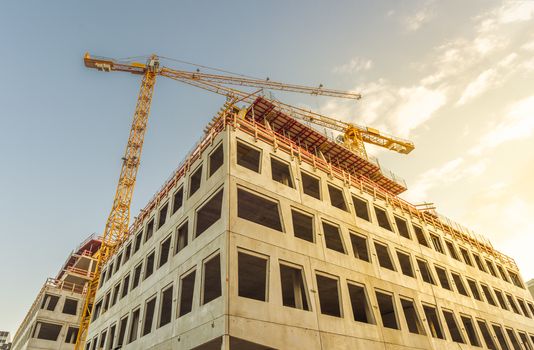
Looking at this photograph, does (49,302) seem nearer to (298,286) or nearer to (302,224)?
(302,224)

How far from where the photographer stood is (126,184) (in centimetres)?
5403

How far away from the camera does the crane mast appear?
152 feet

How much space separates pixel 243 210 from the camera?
2070cm

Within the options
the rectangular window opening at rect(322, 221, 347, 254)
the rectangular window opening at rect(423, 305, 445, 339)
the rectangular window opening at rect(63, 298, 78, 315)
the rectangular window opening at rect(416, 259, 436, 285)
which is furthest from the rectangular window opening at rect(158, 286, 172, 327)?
the rectangular window opening at rect(63, 298, 78, 315)

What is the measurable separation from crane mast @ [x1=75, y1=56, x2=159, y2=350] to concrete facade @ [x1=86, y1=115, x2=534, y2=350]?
48.2 feet

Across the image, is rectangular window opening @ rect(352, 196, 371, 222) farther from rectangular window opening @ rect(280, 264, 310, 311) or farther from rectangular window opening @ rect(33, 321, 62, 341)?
rectangular window opening @ rect(33, 321, 62, 341)

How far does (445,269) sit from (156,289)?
25556 millimetres

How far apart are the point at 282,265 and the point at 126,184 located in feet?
143

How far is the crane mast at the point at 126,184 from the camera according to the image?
46188mm

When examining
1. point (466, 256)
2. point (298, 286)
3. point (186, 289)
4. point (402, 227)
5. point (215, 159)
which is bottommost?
point (298, 286)

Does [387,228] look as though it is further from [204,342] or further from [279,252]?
[204,342]

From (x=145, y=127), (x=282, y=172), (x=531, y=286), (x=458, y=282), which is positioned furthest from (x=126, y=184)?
(x=531, y=286)

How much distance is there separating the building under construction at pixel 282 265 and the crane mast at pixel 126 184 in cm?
1434

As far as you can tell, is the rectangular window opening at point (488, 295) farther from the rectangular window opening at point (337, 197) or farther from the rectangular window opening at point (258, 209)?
the rectangular window opening at point (258, 209)
